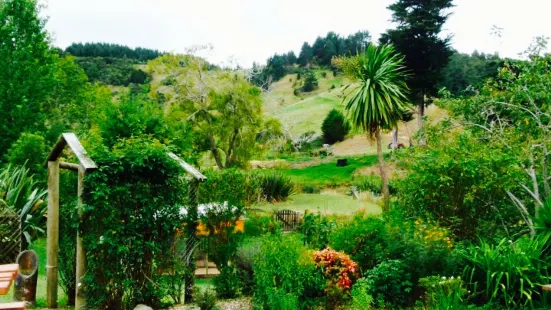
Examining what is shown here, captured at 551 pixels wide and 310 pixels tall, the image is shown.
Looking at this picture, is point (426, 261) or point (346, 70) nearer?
point (426, 261)

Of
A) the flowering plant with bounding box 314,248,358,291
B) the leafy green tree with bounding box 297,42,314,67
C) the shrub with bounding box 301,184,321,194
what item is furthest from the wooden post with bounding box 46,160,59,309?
the leafy green tree with bounding box 297,42,314,67

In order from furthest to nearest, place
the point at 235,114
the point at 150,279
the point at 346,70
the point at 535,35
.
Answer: the point at 235,114 → the point at 346,70 → the point at 535,35 → the point at 150,279

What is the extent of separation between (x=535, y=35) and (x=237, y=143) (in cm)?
1720

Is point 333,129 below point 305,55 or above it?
below

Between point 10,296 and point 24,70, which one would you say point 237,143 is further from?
point 10,296

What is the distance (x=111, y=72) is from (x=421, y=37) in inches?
1641

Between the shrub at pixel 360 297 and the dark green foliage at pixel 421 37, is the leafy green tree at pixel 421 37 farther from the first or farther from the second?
the shrub at pixel 360 297

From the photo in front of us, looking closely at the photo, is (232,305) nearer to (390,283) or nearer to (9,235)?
(390,283)

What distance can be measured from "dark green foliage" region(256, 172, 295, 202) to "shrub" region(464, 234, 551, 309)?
18293 mm

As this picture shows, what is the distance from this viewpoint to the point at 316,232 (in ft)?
28.2

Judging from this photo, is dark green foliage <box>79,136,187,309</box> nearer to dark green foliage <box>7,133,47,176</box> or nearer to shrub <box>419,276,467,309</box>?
shrub <box>419,276,467,309</box>

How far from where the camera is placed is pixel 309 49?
9688 centimetres

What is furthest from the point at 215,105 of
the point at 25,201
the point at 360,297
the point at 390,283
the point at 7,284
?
the point at 7,284

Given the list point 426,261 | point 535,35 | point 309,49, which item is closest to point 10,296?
point 426,261
